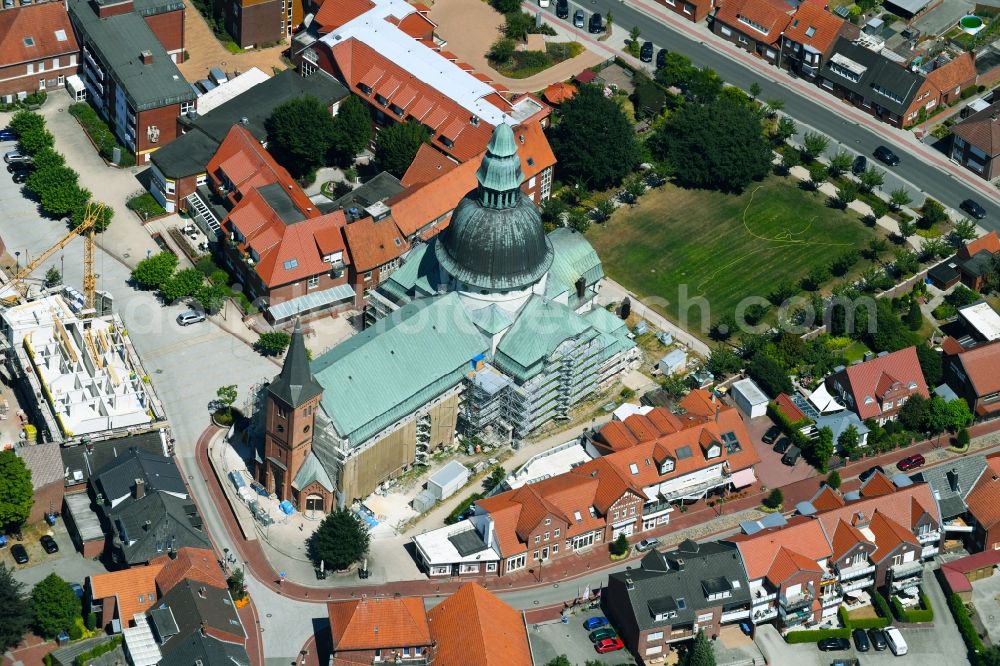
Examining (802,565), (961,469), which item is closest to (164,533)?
(802,565)

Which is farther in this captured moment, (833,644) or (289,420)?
(289,420)

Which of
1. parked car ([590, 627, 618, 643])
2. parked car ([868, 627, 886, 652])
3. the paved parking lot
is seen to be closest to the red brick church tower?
the paved parking lot

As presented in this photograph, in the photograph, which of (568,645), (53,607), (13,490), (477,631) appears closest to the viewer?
(477,631)

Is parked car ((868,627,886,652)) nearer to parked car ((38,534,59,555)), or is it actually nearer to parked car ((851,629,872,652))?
parked car ((851,629,872,652))

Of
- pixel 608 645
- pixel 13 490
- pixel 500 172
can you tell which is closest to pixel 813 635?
pixel 608 645

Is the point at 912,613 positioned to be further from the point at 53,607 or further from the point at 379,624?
the point at 53,607

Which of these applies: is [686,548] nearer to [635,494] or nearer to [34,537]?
[635,494]
